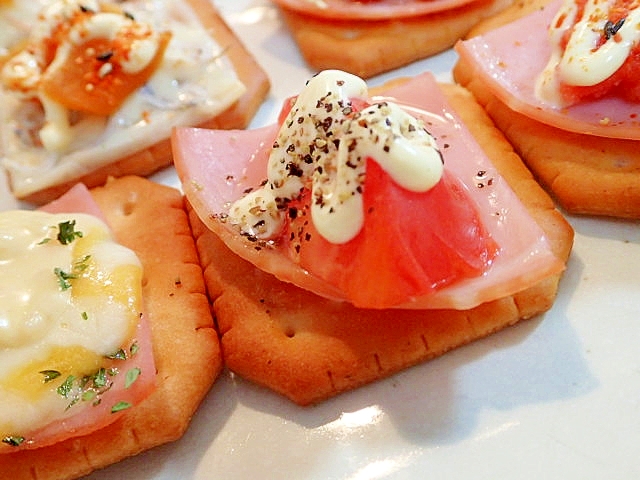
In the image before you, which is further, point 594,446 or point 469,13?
point 469,13

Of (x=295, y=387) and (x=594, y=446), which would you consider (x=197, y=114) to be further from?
(x=594, y=446)

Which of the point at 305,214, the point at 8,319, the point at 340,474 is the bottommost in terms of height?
the point at 340,474

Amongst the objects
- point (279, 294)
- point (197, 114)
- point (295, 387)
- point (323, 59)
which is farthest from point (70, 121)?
point (295, 387)

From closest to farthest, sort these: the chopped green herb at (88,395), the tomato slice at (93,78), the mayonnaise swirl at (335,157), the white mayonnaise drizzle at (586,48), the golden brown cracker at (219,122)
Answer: the mayonnaise swirl at (335,157)
the chopped green herb at (88,395)
the white mayonnaise drizzle at (586,48)
the tomato slice at (93,78)
the golden brown cracker at (219,122)

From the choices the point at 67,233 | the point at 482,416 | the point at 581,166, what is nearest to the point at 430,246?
the point at 482,416

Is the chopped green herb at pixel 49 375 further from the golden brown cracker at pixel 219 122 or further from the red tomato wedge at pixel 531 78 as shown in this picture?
the red tomato wedge at pixel 531 78

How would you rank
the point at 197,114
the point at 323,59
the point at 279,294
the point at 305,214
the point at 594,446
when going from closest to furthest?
the point at 594,446 < the point at 305,214 < the point at 279,294 < the point at 197,114 < the point at 323,59

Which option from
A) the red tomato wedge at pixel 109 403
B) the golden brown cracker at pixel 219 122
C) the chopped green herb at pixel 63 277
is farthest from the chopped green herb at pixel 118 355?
the golden brown cracker at pixel 219 122
